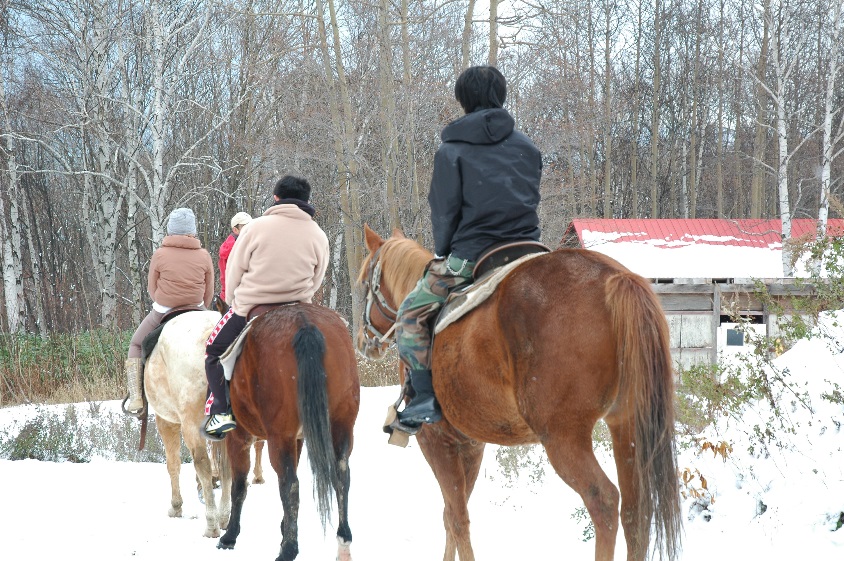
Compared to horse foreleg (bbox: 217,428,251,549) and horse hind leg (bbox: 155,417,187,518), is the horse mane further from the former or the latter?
horse hind leg (bbox: 155,417,187,518)

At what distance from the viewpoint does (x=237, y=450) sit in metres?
5.83

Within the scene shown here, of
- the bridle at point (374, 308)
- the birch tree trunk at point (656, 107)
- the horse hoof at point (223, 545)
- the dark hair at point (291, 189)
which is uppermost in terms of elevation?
the birch tree trunk at point (656, 107)

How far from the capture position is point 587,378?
11.1 feet

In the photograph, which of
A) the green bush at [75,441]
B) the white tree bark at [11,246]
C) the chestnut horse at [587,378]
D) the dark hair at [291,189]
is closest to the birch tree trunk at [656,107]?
the white tree bark at [11,246]

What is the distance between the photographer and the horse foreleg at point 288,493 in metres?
Result: 5.15

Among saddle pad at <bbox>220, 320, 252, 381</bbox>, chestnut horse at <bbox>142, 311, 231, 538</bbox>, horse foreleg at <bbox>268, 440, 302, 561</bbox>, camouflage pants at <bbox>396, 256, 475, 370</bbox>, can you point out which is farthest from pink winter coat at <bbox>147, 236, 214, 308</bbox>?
camouflage pants at <bbox>396, 256, 475, 370</bbox>

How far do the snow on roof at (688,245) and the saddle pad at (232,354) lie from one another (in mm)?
19310

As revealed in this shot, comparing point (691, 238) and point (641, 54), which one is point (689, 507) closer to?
point (691, 238)

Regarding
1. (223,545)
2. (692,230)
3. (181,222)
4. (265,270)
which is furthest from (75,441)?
(692,230)

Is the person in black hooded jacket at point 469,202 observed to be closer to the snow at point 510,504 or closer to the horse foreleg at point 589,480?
the horse foreleg at point 589,480

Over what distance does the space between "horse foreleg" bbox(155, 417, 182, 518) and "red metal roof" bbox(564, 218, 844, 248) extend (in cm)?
1915

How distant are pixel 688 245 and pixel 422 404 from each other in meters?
23.3

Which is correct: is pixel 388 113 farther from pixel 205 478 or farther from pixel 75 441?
pixel 205 478

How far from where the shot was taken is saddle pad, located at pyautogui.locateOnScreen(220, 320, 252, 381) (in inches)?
213
